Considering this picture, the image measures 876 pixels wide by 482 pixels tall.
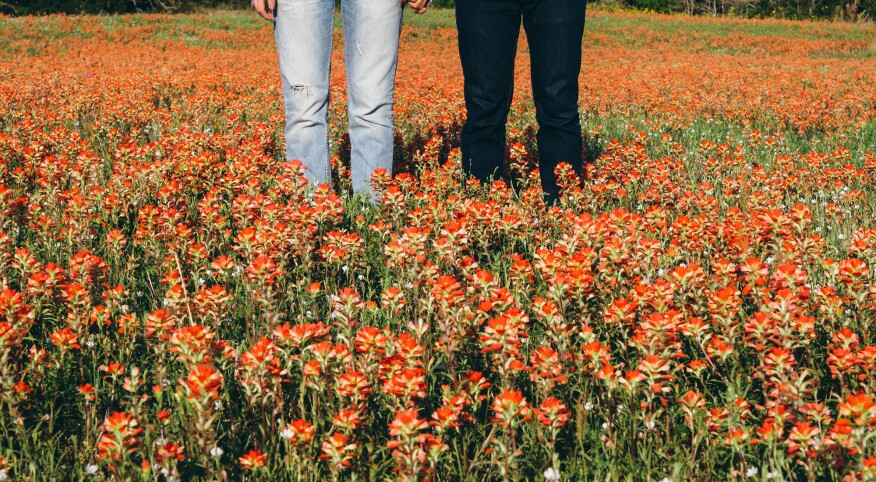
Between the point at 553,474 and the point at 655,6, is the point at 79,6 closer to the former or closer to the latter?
the point at 553,474

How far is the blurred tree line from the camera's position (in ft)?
121

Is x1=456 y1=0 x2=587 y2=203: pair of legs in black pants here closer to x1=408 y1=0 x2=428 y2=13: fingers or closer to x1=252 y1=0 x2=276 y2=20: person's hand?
x1=408 y1=0 x2=428 y2=13: fingers

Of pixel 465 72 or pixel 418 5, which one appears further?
pixel 465 72

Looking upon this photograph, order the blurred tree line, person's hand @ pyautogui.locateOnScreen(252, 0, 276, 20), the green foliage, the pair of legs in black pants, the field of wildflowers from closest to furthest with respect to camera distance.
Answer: the field of wildflowers, the pair of legs in black pants, person's hand @ pyautogui.locateOnScreen(252, 0, 276, 20), the green foliage, the blurred tree line

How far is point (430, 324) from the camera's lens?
2.96 meters

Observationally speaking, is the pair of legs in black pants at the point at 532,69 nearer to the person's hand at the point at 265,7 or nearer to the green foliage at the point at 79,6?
the person's hand at the point at 265,7

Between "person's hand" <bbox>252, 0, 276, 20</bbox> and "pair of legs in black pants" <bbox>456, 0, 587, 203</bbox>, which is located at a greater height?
"person's hand" <bbox>252, 0, 276, 20</bbox>

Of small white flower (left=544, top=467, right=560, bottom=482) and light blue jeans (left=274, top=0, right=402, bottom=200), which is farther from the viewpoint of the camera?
light blue jeans (left=274, top=0, right=402, bottom=200)

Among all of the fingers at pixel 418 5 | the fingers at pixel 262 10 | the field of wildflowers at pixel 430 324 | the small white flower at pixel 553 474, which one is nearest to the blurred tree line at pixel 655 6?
the field of wildflowers at pixel 430 324

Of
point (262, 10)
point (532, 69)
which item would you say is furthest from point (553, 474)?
point (262, 10)

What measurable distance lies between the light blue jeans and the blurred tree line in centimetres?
3820

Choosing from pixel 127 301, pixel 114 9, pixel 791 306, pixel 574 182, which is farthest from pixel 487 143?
pixel 114 9

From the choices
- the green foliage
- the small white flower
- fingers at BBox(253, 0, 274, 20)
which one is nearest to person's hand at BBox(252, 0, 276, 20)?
fingers at BBox(253, 0, 274, 20)

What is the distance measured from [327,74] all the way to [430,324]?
7.57 feet
